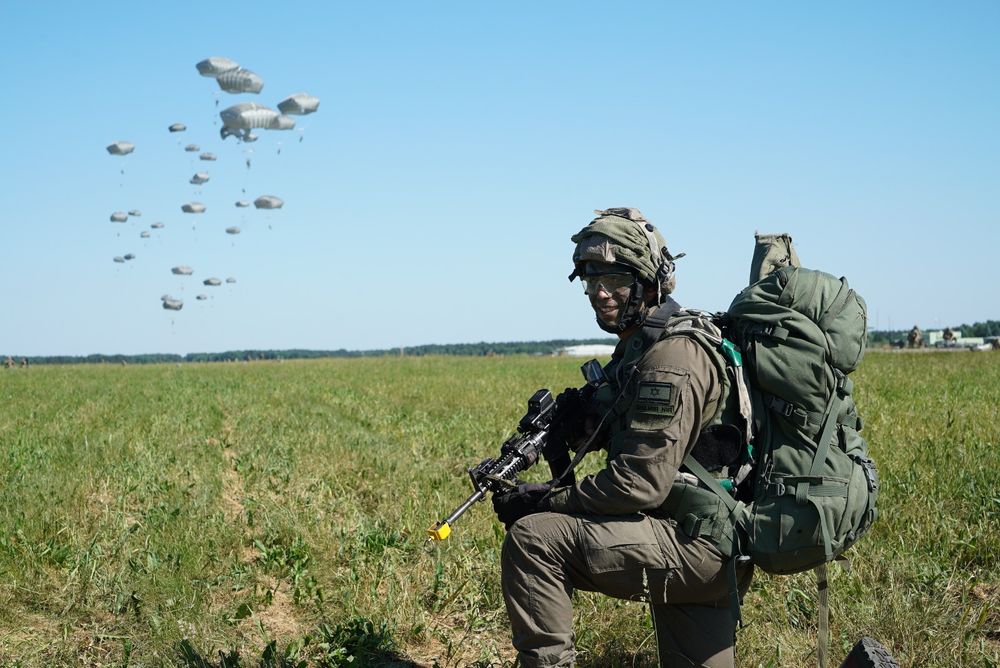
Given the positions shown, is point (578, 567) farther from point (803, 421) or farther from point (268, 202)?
point (268, 202)

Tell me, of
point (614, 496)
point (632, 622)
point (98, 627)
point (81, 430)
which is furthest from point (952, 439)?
point (81, 430)

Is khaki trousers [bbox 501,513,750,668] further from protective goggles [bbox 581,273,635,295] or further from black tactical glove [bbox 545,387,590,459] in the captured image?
protective goggles [bbox 581,273,635,295]

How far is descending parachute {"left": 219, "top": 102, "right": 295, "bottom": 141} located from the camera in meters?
56.4

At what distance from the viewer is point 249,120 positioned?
185 feet

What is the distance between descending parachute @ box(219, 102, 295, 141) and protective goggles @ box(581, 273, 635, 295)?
5590 centimetres

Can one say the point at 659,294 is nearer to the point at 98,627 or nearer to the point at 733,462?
the point at 733,462

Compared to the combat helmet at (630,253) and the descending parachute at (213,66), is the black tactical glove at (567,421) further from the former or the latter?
the descending parachute at (213,66)

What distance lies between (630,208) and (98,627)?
4141mm

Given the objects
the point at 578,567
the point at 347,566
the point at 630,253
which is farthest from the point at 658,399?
the point at 347,566

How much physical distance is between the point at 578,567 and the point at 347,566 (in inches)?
132

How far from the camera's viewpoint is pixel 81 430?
1423cm

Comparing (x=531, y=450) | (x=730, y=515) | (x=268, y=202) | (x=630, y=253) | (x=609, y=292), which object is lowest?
(x=730, y=515)

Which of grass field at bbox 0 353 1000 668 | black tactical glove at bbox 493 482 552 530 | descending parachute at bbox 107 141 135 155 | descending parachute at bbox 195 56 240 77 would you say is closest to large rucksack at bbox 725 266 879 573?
black tactical glove at bbox 493 482 552 530

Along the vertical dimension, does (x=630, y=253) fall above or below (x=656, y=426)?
above
